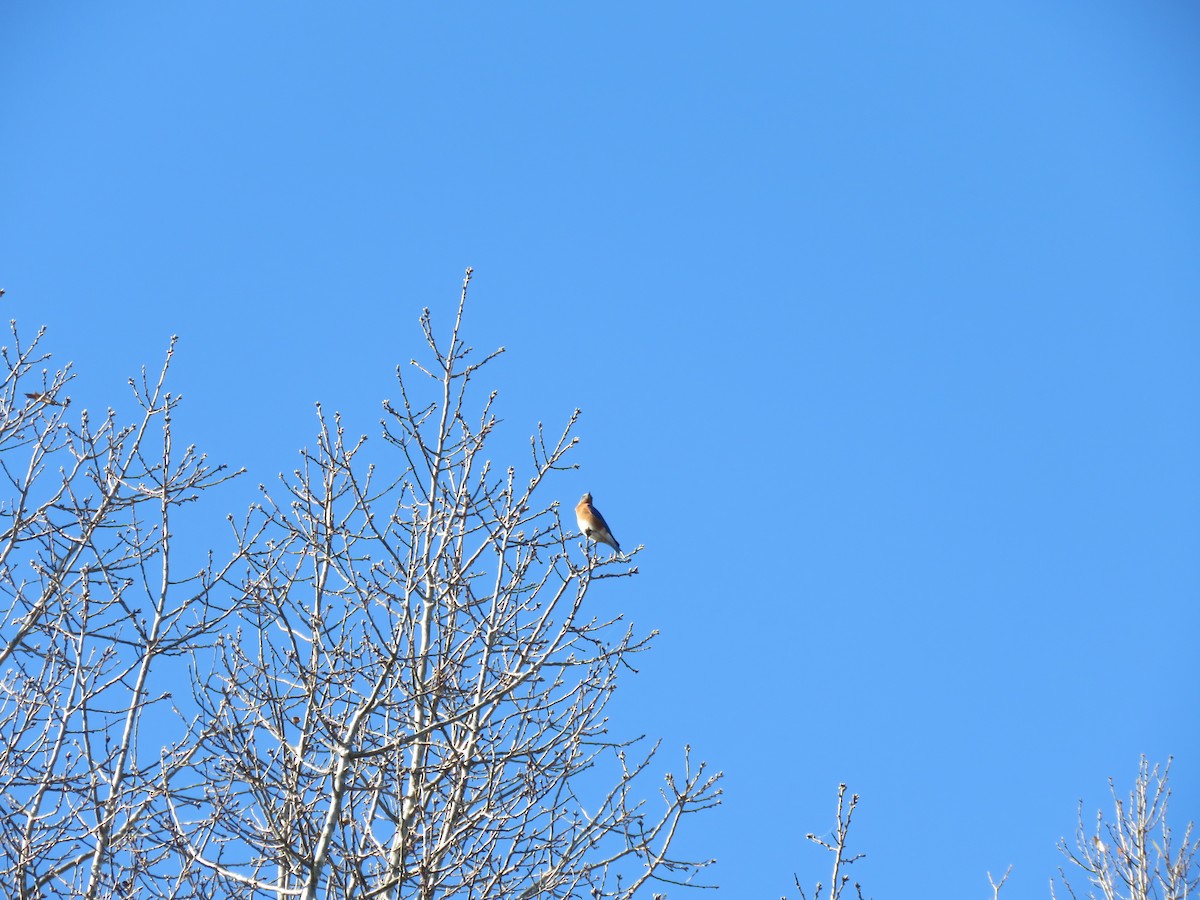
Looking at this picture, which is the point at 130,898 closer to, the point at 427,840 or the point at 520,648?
the point at 427,840

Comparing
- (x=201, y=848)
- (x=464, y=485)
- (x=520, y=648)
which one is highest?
(x=464, y=485)

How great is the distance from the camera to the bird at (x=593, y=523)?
34.8 ft

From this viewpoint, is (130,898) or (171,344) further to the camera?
(171,344)

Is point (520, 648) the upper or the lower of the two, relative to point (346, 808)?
upper

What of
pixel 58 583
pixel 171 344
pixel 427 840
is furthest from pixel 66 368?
pixel 427 840

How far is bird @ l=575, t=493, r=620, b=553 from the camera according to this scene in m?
10.6

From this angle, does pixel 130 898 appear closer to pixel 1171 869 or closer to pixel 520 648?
pixel 520 648

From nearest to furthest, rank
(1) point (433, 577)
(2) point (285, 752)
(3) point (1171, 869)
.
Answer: (2) point (285, 752) < (1) point (433, 577) < (3) point (1171, 869)

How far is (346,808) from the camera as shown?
5.38 m

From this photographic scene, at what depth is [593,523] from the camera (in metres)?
10.6

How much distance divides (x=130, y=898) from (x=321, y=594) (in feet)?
5.77

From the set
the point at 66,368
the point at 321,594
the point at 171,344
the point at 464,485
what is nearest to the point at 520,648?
the point at 464,485

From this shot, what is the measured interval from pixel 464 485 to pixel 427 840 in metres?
1.79

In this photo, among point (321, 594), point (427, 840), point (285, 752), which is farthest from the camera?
point (321, 594)
